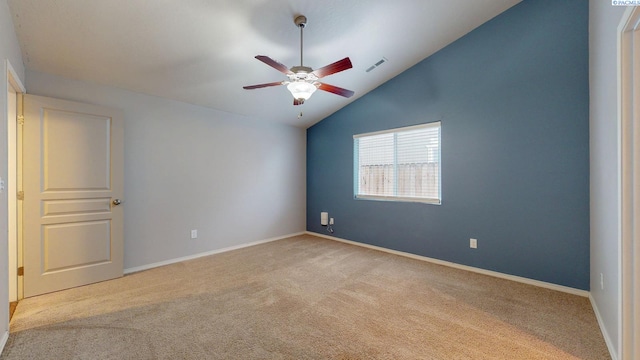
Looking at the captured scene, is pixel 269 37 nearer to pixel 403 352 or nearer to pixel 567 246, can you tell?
pixel 403 352

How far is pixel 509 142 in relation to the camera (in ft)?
10.2

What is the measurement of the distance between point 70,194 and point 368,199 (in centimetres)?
401

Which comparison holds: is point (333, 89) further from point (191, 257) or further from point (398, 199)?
point (191, 257)

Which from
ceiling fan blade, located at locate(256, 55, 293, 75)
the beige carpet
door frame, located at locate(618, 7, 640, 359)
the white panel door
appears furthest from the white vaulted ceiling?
the beige carpet

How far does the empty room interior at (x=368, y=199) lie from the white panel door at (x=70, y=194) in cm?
2

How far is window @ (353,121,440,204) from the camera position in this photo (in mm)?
3812

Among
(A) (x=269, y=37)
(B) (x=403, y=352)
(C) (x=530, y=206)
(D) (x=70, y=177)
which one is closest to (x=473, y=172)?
(C) (x=530, y=206)

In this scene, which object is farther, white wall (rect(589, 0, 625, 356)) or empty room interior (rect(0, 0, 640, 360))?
empty room interior (rect(0, 0, 640, 360))

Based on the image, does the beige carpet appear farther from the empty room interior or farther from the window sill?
the window sill

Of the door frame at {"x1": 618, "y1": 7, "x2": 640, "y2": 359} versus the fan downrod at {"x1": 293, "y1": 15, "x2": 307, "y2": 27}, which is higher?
the fan downrod at {"x1": 293, "y1": 15, "x2": 307, "y2": 27}

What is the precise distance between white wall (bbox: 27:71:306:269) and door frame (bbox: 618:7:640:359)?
4.34 metres

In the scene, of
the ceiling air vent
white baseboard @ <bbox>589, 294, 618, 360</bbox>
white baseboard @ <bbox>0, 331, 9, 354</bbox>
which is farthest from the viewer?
the ceiling air vent

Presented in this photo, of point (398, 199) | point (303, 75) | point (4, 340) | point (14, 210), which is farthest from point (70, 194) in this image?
point (398, 199)

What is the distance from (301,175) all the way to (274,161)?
77cm
